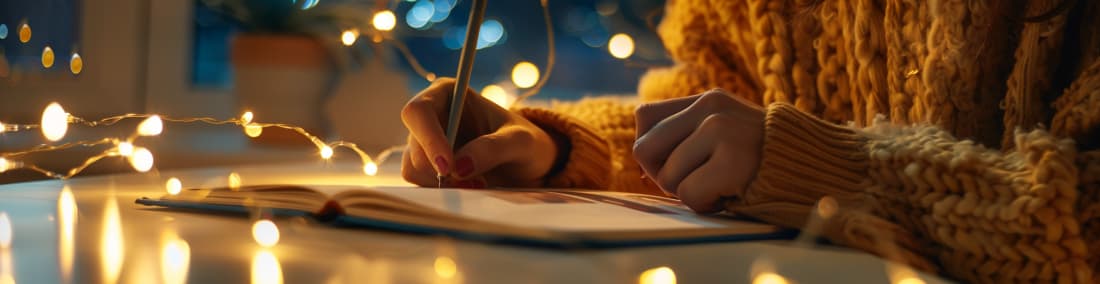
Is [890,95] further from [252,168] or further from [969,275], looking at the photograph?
[252,168]

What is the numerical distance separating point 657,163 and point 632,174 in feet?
1.09

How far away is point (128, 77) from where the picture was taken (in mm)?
1627

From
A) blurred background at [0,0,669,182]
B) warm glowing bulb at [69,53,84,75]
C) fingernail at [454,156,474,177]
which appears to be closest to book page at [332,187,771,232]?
fingernail at [454,156,474,177]

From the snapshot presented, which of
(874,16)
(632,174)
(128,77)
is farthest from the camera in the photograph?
(128,77)

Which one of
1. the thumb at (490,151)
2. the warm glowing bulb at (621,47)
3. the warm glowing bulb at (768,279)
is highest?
the warm glowing bulb at (621,47)

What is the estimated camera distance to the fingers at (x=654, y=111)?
550mm

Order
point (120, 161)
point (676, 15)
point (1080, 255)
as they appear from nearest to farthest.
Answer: point (1080, 255), point (676, 15), point (120, 161)

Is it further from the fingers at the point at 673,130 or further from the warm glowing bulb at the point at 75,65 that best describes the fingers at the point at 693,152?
the warm glowing bulb at the point at 75,65

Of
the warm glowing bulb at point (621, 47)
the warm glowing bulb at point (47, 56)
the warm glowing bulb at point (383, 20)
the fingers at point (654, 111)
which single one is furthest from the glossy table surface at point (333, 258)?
the warm glowing bulb at point (621, 47)

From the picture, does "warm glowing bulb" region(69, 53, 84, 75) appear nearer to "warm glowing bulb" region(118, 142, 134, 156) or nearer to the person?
"warm glowing bulb" region(118, 142, 134, 156)

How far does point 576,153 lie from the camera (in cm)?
78

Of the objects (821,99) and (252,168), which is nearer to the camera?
(821,99)

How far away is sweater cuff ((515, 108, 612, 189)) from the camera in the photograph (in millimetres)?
771

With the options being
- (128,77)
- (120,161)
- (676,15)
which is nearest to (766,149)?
(676,15)
